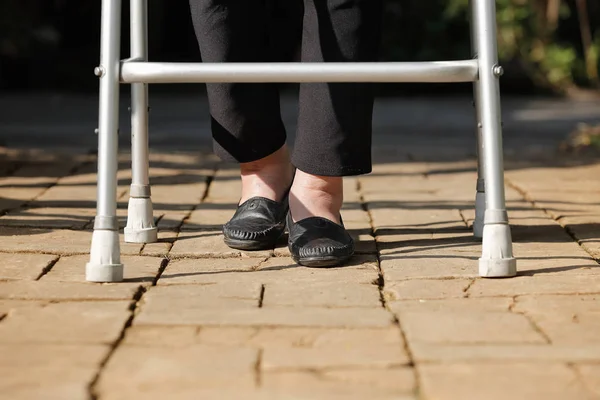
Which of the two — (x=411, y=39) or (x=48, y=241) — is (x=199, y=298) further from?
(x=411, y=39)

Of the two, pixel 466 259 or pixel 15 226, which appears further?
pixel 15 226

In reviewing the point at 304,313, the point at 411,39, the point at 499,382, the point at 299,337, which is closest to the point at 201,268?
the point at 304,313

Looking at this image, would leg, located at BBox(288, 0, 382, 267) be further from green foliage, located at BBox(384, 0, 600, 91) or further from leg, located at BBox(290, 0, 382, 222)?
green foliage, located at BBox(384, 0, 600, 91)

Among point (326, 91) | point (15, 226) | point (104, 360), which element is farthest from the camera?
point (15, 226)

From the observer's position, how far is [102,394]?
1509 mm

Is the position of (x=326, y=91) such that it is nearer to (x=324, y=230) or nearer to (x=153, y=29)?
(x=324, y=230)

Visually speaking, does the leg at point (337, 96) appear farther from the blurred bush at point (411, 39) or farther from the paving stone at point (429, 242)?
the blurred bush at point (411, 39)

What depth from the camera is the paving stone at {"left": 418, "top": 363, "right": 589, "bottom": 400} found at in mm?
1503

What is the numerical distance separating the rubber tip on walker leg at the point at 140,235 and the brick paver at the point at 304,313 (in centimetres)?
4

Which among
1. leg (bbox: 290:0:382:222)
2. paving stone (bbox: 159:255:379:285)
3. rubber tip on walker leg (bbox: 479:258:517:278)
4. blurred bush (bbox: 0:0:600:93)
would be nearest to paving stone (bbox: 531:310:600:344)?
rubber tip on walker leg (bbox: 479:258:517:278)

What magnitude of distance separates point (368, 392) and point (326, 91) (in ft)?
3.51

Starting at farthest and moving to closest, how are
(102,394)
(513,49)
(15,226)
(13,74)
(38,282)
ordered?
(513,49), (13,74), (15,226), (38,282), (102,394)

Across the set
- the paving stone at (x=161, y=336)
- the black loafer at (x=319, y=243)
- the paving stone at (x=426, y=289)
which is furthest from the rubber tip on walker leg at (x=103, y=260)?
the paving stone at (x=426, y=289)

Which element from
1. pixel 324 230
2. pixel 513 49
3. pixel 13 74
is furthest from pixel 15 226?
pixel 513 49
